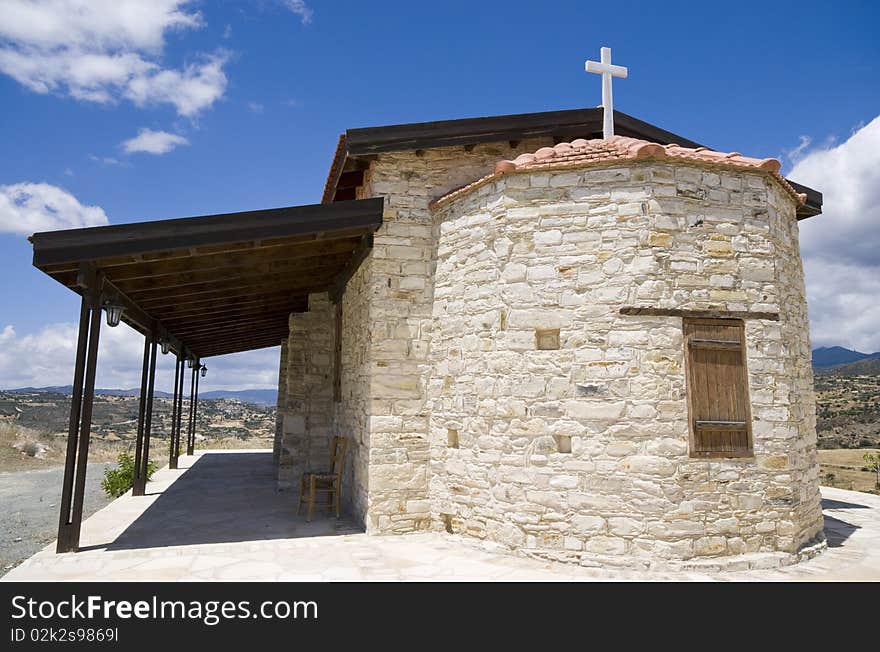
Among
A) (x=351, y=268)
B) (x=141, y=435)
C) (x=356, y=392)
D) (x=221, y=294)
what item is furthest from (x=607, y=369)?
(x=141, y=435)

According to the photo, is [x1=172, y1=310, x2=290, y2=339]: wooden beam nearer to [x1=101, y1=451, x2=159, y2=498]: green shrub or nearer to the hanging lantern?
[x1=101, y1=451, x2=159, y2=498]: green shrub

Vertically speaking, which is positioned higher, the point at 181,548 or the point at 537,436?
the point at 537,436

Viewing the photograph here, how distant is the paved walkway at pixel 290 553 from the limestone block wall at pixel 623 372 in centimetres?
31

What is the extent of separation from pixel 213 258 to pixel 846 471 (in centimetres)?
1874

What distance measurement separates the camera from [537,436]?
5.82 metres

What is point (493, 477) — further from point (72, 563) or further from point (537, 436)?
point (72, 563)

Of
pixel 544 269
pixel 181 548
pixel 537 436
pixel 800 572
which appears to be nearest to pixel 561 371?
pixel 537 436

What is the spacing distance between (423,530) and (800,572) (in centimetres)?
400

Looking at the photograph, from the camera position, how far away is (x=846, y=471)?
16.8m

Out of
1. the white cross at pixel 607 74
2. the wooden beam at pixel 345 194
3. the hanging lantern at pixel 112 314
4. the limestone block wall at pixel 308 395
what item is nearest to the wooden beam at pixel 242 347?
the limestone block wall at pixel 308 395

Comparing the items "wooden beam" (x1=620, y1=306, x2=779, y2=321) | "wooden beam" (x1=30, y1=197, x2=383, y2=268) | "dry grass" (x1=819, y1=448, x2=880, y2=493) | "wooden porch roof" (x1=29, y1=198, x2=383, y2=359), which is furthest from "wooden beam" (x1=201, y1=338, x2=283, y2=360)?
"dry grass" (x1=819, y1=448, x2=880, y2=493)

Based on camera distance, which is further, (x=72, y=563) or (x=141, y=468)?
(x=141, y=468)

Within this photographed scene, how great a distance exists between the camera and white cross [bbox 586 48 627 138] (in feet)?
24.3
